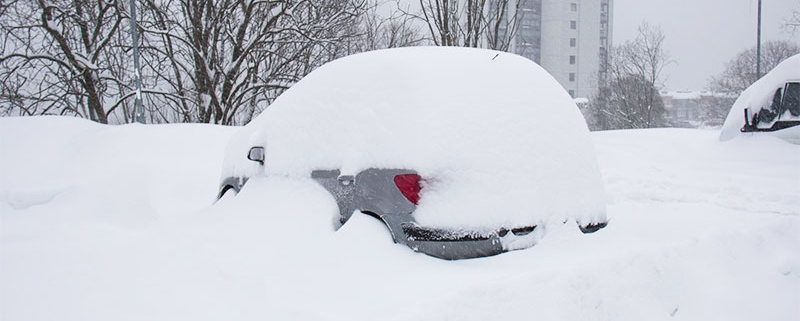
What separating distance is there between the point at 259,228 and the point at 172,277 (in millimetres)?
574

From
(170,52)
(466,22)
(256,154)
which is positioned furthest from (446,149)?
(170,52)

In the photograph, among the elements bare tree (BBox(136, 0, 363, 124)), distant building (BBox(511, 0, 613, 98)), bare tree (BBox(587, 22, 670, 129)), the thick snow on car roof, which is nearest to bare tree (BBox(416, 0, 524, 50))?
bare tree (BBox(136, 0, 363, 124))

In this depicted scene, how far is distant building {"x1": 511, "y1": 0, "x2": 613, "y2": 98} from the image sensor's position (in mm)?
65000

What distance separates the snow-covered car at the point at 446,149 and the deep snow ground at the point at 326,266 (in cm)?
13

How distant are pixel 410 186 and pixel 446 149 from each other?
275mm

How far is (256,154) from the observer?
3.58 m

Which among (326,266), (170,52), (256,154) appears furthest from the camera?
(170,52)

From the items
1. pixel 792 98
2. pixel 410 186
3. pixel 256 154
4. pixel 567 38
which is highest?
pixel 567 38

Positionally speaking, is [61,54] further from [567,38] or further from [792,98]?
[567,38]

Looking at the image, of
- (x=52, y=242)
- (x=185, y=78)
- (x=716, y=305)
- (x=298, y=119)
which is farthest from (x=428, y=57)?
(x=185, y=78)

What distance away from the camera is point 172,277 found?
9.16 ft

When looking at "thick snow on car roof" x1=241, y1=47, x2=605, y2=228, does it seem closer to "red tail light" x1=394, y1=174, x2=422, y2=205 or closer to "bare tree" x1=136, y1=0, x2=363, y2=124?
"red tail light" x1=394, y1=174, x2=422, y2=205

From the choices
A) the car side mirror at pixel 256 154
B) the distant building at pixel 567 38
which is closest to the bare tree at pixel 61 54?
the car side mirror at pixel 256 154

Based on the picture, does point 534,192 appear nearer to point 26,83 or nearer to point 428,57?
point 428,57
